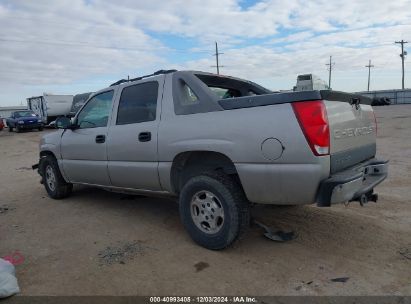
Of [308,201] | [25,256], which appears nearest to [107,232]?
[25,256]

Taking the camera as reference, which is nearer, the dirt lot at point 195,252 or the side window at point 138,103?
the dirt lot at point 195,252

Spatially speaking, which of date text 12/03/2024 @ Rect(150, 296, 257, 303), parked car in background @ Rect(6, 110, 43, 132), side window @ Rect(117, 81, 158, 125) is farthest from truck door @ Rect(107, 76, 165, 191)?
parked car in background @ Rect(6, 110, 43, 132)

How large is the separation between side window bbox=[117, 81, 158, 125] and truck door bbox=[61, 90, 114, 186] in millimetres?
294

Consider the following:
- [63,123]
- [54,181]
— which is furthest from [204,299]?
[54,181]

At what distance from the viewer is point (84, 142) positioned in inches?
216

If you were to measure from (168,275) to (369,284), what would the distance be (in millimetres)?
1740

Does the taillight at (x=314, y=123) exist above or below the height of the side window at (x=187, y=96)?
below

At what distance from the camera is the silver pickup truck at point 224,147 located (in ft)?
10.7

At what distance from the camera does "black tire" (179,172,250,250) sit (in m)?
3.72

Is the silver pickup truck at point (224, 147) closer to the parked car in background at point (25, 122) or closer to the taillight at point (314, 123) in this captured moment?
the taillight at point (314, 123)

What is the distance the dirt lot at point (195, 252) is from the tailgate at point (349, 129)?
92 centimetres

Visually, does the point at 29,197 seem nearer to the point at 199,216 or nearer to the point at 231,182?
the point at 199,216

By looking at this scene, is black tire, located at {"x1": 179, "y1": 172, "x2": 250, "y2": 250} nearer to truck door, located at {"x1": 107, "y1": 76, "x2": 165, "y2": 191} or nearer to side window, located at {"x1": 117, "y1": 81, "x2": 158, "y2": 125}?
truck door, located at {"x1": 107, "y1": 76, "x2": 165, "y2": 191}

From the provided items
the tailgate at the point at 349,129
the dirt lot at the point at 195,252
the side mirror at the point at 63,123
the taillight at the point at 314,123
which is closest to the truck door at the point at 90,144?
the side mirror at the point at 63,123
